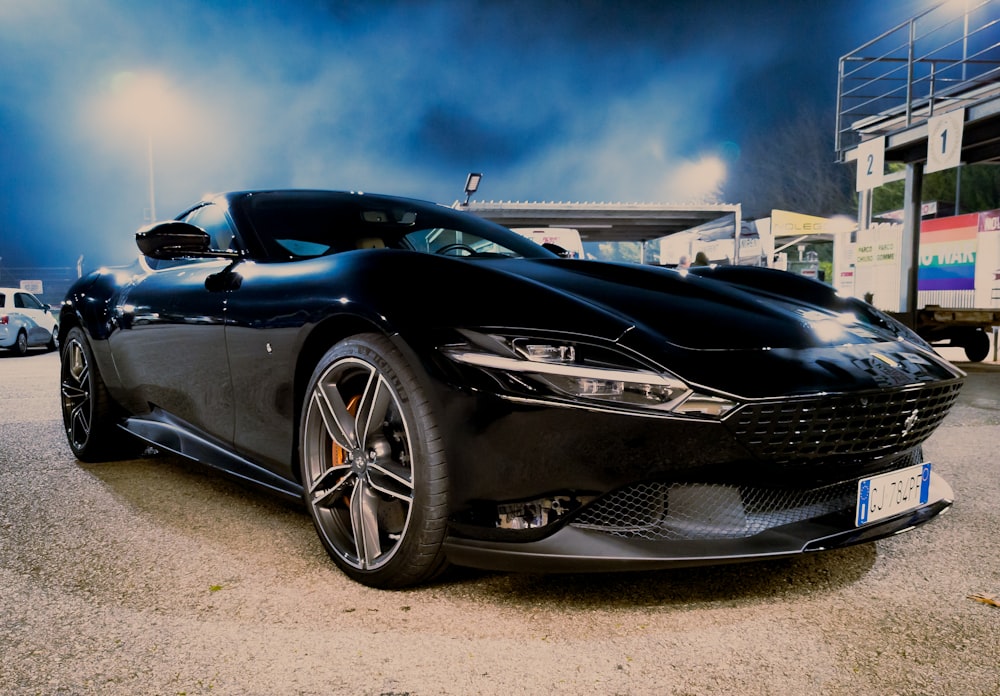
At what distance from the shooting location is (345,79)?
558ft

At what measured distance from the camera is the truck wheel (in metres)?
11.0

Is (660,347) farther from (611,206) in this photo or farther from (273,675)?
(611,206)

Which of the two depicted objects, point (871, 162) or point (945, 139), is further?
point (871, 162)

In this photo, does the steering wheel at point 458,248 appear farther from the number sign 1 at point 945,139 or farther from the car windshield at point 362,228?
the number sign 1 at point 945,139

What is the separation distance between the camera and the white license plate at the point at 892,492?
221cm

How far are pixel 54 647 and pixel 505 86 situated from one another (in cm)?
17577

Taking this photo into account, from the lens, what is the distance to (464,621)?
2133 millimetres

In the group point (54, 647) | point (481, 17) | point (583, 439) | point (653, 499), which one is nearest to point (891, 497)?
point (653, 499)

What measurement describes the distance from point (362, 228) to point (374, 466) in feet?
4.00

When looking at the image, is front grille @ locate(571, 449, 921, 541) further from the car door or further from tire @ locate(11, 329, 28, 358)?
tire @ locate(11, 329, 28, 358)

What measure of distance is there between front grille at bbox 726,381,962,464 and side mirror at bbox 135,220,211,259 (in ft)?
6.60

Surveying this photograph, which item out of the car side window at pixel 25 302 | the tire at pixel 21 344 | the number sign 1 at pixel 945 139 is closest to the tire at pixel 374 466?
the number sign 1 at pixel 945 139

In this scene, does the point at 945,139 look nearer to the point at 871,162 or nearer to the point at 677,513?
the point at 871,162

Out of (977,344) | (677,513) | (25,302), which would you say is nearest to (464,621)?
(677,513)
